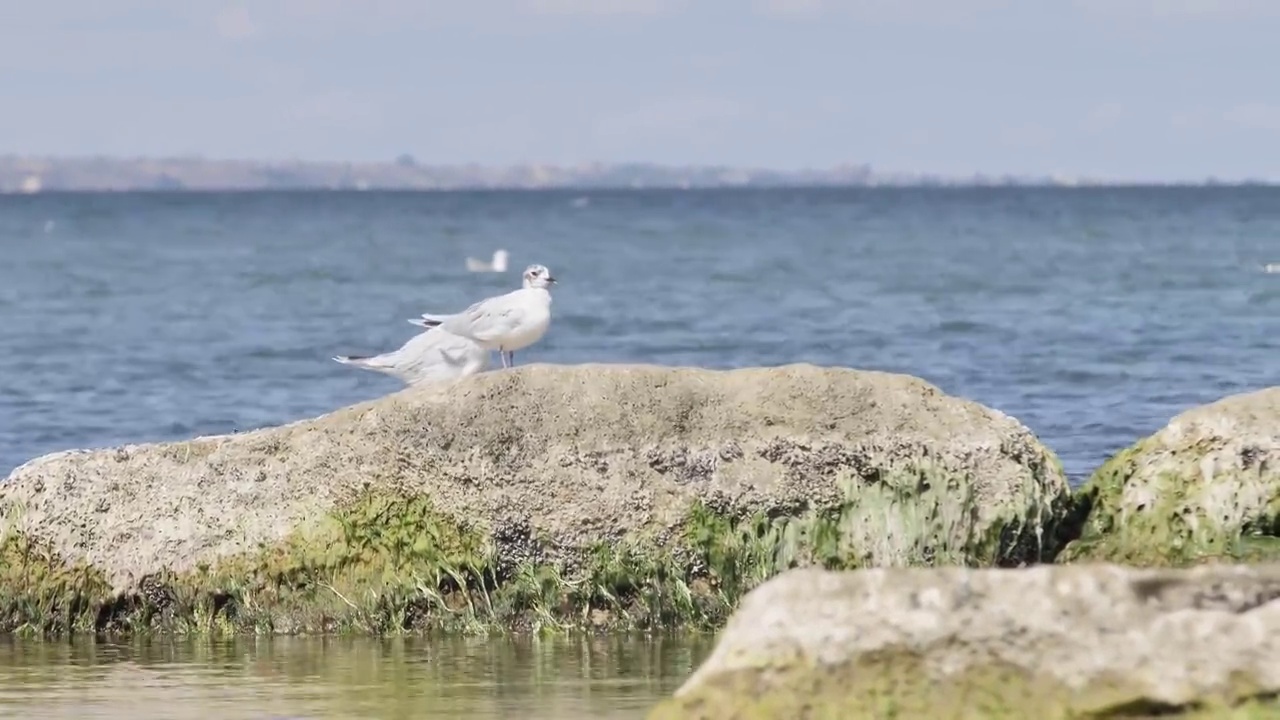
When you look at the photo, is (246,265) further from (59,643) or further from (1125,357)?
(59,643)

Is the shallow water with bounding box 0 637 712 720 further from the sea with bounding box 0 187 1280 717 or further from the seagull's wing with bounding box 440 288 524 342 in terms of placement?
the seagull's wing with bounding box 440 288 524 342

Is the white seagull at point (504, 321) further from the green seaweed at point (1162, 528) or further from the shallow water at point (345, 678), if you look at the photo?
the green seaweed at point (1162, 528)

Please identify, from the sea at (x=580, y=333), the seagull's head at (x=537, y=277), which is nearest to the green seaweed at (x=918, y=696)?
the sea at (x=580, y=333)

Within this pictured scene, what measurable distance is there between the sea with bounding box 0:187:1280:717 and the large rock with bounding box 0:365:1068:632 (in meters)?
0.32

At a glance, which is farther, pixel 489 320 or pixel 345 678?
pixel 489 320

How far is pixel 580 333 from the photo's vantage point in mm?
31562

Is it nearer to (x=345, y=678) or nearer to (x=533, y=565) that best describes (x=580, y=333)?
(x=533, y=565)

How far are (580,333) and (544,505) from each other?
22626mm

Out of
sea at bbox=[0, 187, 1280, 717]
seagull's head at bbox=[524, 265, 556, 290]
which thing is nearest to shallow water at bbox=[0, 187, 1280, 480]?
sea at bbox=[0, 187, 1280, 717]

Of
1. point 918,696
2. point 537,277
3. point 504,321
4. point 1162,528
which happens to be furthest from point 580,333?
point 918,696

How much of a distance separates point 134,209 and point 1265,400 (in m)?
119

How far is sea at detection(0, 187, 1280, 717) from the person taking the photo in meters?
8.35

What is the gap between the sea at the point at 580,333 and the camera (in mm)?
8352

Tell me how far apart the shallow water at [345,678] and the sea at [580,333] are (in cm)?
2
